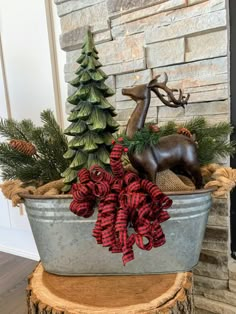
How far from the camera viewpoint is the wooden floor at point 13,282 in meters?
1.12

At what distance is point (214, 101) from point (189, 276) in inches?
17.5

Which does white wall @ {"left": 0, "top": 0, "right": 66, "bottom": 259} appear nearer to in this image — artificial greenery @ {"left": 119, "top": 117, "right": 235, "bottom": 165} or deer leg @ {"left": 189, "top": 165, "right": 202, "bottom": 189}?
artificial greenery @ {"left": 119, "top": 117, "right": 235, "bottom": 165}

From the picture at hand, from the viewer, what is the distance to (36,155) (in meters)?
0.71

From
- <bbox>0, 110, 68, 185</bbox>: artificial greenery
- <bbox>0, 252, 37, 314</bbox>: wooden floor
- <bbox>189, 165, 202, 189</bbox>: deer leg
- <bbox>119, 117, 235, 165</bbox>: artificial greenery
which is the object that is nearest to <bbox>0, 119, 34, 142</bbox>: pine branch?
<bbox>0, 110, 68, 185</bbox>: artificial greenery

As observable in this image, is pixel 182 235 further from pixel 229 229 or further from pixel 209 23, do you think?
pixel 209 23

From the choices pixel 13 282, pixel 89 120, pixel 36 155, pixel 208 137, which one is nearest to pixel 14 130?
pixel 36 155

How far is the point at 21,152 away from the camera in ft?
2.21

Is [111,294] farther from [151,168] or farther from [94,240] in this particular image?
[151,168]

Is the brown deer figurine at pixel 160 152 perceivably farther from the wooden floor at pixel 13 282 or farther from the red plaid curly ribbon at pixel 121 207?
the wooden floor at pixel 13 282

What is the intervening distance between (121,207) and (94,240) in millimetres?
124

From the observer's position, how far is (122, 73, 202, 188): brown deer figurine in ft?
1.78

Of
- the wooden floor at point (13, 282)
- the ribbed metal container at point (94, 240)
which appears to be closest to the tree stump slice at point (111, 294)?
the ribbed metal container at point (94, 240)

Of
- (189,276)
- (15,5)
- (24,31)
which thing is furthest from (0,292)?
(15,5)

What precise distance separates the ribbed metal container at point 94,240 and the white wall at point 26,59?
2.10ft
